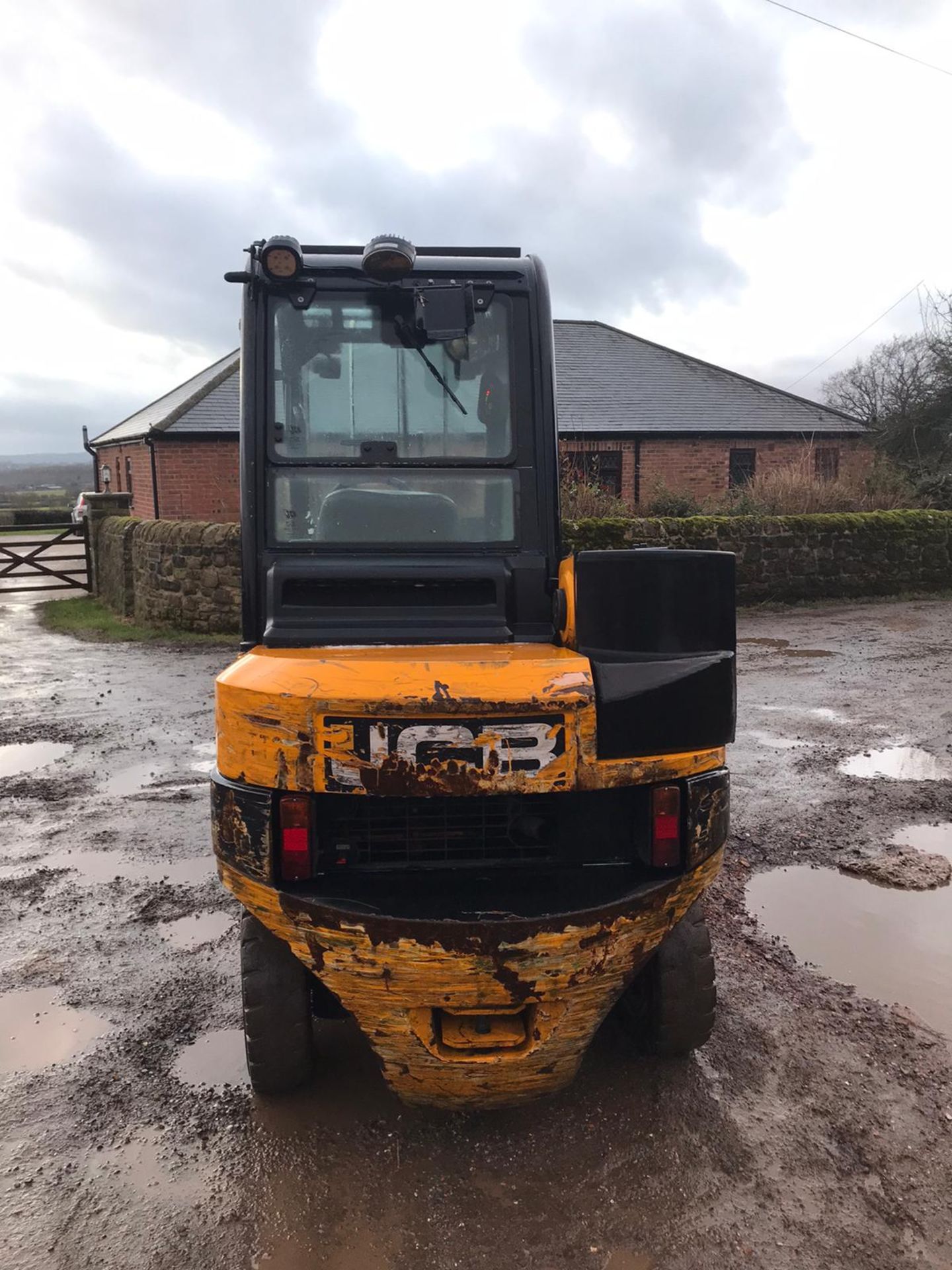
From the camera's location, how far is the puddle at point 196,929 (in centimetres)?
418

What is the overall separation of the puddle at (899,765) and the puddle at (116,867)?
4381 mm

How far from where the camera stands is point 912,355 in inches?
1307

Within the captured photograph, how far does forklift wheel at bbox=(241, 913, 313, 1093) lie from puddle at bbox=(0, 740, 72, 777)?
4745mm

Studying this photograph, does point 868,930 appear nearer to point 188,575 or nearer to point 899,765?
point 899,765

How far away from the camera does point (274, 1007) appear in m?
2.87

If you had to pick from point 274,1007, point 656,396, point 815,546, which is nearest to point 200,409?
point 656,396

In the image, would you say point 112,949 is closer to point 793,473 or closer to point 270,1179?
point 270,1179

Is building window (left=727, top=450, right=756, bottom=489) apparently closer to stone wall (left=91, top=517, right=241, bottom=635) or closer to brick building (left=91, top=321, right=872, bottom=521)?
brick building (left=91, top=321, right=872, bottom=521)

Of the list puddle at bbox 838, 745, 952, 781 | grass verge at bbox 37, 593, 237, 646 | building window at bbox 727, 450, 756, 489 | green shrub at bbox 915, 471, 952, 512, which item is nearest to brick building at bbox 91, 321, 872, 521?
building window at bbox 727, 450, 756, 489

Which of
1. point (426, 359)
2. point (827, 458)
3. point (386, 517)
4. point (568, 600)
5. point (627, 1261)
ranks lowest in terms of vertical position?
point (627, 1261)

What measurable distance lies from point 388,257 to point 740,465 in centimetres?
2274

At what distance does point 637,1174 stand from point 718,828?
3.40ft

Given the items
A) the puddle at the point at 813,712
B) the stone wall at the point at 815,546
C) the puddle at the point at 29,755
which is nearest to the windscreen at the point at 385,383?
the puddle at the point at 29,755

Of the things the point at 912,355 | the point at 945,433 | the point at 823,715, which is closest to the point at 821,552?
the point at 823,715
